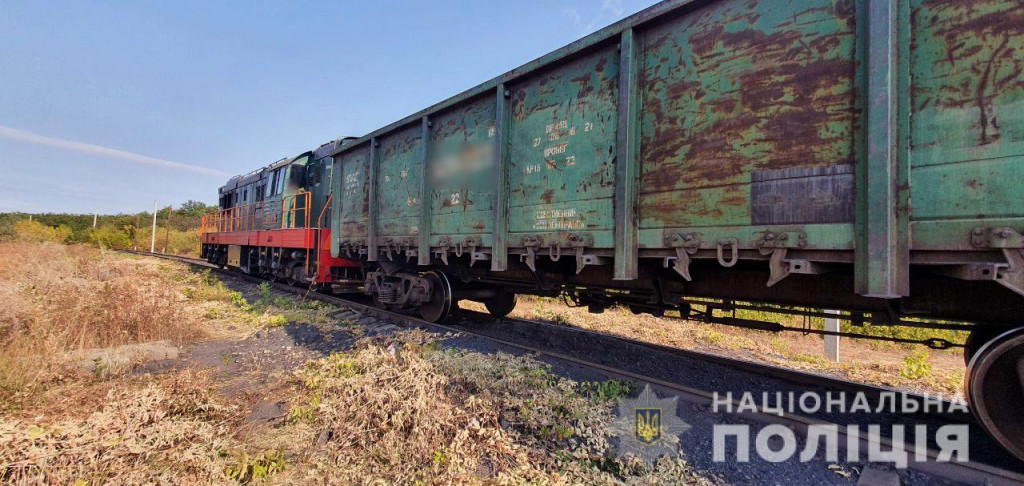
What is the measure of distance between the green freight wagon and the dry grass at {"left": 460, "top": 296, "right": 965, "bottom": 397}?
5.80 ft

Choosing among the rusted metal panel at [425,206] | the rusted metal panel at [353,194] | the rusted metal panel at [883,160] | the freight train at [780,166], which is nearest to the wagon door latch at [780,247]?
the freight train at [780,166]

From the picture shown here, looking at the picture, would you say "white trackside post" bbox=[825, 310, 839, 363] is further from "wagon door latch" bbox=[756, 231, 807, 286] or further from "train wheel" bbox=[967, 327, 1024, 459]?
"wagon door latch" bbox=[756, 231, 807, 286]

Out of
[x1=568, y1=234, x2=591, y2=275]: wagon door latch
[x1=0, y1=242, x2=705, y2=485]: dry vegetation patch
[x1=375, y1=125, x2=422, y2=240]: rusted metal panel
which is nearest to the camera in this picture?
[x1=0, y1=242, x2=705, y2=485]: dry vegetation patch

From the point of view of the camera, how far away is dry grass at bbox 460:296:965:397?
4.92 meters

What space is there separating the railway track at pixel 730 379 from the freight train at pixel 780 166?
1.33 feet

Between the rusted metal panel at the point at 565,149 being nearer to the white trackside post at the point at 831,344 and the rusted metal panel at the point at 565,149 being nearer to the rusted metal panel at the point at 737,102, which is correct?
the rusted metal panel at the point at 737,102

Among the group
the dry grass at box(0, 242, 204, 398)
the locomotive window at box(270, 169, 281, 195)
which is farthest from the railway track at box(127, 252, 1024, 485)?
the locomotive window at box(270, 169, 281, 195)

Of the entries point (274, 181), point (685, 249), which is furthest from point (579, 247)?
point (274, 181)

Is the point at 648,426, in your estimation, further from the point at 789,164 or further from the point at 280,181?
the point at 280,181

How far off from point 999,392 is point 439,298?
6.29 m

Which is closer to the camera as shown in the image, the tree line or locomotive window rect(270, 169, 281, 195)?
locomotive window rect(270, 169, 281, 195)

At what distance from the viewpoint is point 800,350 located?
796 cm

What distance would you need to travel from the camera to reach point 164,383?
12.1 feet

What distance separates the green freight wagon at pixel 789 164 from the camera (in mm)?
2354
